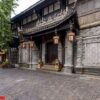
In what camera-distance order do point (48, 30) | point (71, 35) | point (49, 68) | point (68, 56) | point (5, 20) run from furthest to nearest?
point (5, 20) < point (49, 68) < point (48, 30) < point (68, 56) < point (71, 35)

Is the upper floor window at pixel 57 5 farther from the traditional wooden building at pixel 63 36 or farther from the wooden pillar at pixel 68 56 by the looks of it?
the wooden pillar at pixel 68 56

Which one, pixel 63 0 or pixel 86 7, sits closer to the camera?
pixel 86 7

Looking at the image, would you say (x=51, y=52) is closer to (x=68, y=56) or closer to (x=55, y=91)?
(x=68, y=56)

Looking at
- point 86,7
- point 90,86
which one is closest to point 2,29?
point 86,7

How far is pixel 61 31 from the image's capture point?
16.4 metres

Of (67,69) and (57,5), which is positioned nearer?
(67,69)

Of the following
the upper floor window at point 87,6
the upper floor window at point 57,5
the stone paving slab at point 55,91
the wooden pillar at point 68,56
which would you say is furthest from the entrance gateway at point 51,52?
the stone paving slab at point 55,91

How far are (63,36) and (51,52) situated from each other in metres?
2.28

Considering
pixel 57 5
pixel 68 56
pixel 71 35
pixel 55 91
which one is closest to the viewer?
pixel 55 91

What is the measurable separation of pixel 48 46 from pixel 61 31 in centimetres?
275

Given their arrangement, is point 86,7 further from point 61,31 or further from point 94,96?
point 94,96

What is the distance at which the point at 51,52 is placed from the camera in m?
18.4

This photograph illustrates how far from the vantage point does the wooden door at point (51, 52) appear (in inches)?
702

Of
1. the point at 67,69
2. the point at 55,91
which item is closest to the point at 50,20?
the point at 67,69
